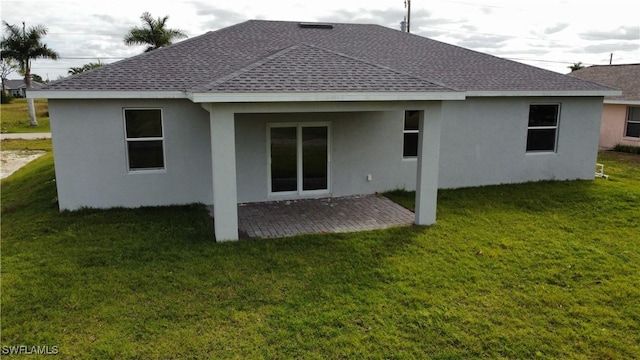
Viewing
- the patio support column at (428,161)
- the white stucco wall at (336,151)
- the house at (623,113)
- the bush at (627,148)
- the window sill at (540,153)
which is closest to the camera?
the patio support column at (428,161)

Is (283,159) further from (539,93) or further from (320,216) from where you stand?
(539,93)

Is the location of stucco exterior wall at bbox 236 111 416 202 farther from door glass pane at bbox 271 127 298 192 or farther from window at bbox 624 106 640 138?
window at bbox 624 106 640 138

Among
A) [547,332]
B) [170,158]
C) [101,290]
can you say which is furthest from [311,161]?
[547,332]

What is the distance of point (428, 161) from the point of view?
9.66 metres

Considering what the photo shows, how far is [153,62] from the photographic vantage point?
11.6 meters

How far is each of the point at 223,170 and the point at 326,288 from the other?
3095mm

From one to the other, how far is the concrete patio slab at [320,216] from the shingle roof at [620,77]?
15641 mm

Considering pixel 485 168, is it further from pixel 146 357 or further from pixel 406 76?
pixel 146 357

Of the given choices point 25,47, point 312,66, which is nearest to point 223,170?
point 312,66

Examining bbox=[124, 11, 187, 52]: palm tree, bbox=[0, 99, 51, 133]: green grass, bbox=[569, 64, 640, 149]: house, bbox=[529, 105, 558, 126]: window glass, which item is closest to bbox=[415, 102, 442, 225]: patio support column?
bbox=[529, 105, 558, 126]: window glass

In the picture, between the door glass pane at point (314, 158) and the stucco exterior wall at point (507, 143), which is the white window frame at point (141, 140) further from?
the stucco exterior wall at point (507, 143)

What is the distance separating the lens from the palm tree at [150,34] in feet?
98.2

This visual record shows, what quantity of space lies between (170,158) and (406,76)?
592cm

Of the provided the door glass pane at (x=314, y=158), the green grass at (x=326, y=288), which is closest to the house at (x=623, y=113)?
the green grass at (x=326, y=288)
